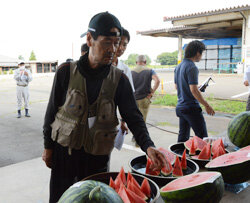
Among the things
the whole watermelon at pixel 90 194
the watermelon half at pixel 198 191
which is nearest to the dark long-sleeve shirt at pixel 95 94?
the watermelon half at pixel 198 191

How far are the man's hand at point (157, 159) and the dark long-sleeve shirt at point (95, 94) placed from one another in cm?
15

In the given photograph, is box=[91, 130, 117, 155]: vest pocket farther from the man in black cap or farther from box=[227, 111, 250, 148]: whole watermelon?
box=[227, 111, 250, 148]: whole watermelon

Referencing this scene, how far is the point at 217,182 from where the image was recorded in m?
1.27

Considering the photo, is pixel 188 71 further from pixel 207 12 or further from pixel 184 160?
pixel 207 12

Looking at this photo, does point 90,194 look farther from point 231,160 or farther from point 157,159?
point 231,160

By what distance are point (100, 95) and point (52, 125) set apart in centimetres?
46

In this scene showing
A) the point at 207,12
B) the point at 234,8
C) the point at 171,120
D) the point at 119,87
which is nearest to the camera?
the point at 119,87

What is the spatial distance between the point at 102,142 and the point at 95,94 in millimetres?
343

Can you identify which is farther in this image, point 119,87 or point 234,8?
point 234,8

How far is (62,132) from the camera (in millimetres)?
1803

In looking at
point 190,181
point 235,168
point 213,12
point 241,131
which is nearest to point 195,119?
point 241,131

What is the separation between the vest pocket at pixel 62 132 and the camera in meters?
1.77

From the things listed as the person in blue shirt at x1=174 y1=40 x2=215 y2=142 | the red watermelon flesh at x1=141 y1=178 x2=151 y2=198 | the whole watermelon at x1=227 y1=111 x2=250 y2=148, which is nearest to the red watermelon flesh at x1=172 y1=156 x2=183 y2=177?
the red watermelon flesh at x1=141 y1=178 x2=151 y2=198

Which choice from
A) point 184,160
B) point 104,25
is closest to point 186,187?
point 184,160
